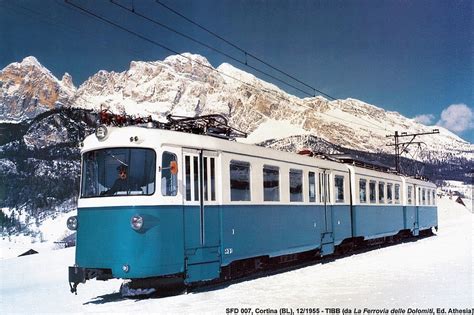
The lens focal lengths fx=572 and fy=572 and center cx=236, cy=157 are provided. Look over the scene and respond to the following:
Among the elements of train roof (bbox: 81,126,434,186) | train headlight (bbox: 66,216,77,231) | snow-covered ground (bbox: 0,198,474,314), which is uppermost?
train roof (bbox: 81,126,434,186)

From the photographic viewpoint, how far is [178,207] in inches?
453

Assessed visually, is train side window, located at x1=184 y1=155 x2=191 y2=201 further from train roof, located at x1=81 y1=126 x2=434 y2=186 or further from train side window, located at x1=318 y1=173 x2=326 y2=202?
train side window, located at x1=318 y1=173 x2=326 y2=202

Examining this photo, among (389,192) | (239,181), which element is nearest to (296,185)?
(239,181)

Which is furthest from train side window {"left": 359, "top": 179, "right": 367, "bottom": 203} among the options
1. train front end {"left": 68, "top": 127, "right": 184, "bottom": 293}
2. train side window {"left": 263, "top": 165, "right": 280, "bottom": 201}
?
train front end {"left": 68, "top": 127, "right": 184, "bottom": 293}

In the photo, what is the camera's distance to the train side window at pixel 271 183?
48.1 ft

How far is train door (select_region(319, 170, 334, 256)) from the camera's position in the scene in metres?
18.2

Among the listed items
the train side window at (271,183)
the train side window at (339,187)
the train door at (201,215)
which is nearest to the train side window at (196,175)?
the train door at (201,215)

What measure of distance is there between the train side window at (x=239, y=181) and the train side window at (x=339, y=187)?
6338 millimetres

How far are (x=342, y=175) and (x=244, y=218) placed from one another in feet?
24.3

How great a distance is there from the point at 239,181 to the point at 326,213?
581 cm

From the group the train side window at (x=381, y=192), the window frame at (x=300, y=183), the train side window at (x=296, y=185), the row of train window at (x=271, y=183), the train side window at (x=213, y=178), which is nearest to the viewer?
the train side window at (x=213, y=178)

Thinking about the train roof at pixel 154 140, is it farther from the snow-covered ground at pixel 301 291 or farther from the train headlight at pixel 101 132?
the snow-covered ground at pixel 301 291

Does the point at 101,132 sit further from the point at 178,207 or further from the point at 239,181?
the point at 239,181

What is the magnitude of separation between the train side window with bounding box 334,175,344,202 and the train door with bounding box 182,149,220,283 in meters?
7.87
